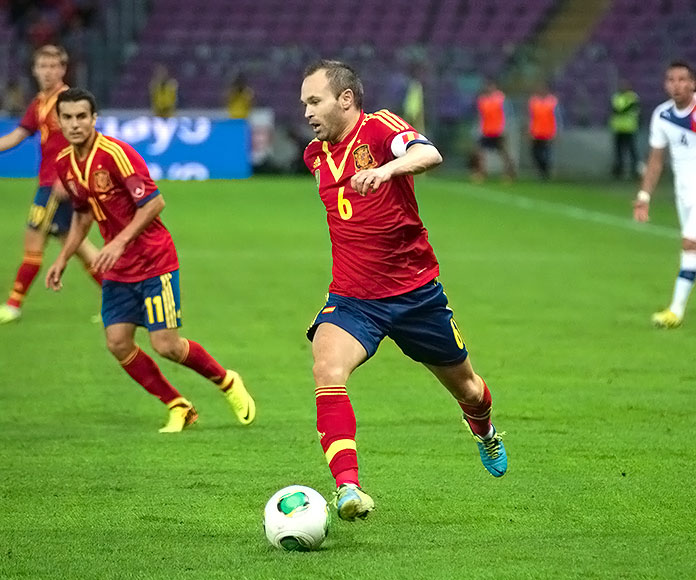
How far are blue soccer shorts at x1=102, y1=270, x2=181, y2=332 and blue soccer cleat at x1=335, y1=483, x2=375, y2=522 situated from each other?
8.72 feet

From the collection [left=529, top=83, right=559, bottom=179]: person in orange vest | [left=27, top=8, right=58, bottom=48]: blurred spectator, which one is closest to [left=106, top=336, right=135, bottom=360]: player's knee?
[left=529, top=83, right=559, bottom=179]: person in orange vest

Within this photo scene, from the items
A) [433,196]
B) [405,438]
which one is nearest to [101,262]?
[405,438]

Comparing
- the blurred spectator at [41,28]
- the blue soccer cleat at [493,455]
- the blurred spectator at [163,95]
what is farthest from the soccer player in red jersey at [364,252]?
the blurred spectator at [41,28]

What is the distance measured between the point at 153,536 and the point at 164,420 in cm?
268

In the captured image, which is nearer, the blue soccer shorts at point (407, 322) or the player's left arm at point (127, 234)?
the blue soccer shorts at point (407, 322)

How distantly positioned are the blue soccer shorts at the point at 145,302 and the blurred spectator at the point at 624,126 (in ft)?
80.4

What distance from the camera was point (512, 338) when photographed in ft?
37.3

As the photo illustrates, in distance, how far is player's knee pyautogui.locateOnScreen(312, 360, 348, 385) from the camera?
560 centimetres

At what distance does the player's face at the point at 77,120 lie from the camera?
7.68m

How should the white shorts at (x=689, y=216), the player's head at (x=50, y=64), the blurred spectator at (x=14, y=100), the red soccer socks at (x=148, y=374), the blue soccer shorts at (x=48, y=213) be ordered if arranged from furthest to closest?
1. the blurred spectator at (x=14, y=100)
2. the blue soccer shorts at (x=48, y=213)
3. the white shorts at (x=689, y=216)
4. the player's head at (x=50, y=64)
5. the red soccer socks at (x=148, y=374)

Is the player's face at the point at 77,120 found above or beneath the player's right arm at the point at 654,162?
above

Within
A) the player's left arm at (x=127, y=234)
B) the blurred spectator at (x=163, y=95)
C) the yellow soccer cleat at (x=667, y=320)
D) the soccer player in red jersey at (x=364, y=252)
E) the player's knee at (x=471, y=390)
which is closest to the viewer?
the soccer player in red jersey at (x=364, y=252)

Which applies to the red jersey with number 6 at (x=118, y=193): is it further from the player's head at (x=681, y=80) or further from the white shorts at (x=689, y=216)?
the white shorts at (x=689, y=216)

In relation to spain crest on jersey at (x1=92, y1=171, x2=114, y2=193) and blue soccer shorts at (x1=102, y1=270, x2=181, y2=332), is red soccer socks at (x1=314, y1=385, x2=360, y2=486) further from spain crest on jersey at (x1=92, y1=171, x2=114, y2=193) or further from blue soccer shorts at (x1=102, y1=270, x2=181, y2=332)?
spain crest on jersey at (x1=92, y1=171, x2=114, y2=193)
